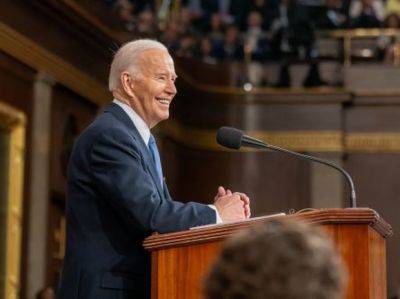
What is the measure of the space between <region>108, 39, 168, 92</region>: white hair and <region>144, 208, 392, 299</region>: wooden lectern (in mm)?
725

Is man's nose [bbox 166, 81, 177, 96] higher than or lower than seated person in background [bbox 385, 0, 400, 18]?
lower

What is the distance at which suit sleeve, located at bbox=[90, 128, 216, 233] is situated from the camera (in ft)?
14.8

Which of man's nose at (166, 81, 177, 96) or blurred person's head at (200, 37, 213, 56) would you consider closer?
man's nose at (166, 81, 177, 96)

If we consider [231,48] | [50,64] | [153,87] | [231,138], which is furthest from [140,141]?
[231,48]

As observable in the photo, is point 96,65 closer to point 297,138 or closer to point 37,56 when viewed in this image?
point 37,56

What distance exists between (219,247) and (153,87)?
0.78m

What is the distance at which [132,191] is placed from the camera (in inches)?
177

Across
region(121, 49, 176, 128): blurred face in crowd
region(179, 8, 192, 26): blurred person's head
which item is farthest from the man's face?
region(179, 8, 192, 26): blurred person's head

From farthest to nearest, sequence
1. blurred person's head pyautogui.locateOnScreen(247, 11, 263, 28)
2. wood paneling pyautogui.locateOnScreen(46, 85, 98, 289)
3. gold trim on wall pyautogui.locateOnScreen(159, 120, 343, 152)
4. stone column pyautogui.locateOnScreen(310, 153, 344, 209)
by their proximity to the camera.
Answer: blurred person's head pyautogui.locateOnScreen(247, 11, 263, 28), gold trim on wall pyautogui.locateOnScreen(159, 120, 343, 152), stone column pyautogui.locateOnScreen(310, 153, 344, 209), wood paneling pyautogui.locateOnScreen(46, 85, 98, 289)

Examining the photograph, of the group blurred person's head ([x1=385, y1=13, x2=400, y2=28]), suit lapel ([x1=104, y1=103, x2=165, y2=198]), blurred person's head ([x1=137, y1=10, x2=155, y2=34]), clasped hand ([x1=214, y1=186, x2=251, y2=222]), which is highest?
blurred person's head ([x1=385, y1=13, x2=400, y2=28])

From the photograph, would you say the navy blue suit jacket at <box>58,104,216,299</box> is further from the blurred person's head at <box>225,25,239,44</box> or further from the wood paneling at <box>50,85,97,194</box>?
the blurred person's head at <box>225,25,239,44</box>

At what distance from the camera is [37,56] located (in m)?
11.8

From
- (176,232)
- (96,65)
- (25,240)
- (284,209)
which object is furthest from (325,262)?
(284,209)

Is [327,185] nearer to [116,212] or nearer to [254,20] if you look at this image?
[254,20]
